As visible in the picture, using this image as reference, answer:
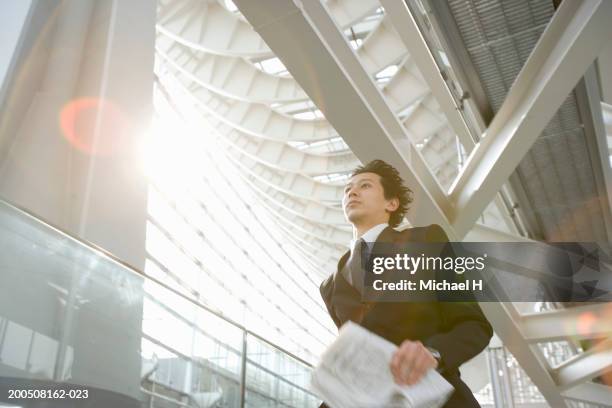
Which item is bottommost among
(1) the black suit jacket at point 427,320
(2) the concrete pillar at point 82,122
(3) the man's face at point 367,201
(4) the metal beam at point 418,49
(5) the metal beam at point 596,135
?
(1) the black suit jacket at point 427,320

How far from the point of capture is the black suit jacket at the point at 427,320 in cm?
172

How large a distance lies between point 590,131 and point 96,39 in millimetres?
5963

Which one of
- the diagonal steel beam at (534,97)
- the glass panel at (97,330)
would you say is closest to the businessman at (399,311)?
the glass panel at (97,330)

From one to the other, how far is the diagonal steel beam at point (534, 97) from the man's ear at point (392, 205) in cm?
345

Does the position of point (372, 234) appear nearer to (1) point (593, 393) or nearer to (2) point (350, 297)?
(2) point (350, 297)

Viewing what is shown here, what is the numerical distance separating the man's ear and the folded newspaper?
818 mm

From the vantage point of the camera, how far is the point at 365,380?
159 cm

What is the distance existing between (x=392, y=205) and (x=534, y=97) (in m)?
3.96

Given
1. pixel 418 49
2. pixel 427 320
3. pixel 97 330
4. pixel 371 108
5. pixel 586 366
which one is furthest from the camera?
pixel 586 366

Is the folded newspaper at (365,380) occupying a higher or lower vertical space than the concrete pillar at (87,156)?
lower

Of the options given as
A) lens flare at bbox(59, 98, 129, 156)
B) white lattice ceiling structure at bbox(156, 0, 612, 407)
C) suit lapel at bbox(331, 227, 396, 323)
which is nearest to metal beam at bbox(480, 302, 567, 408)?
white lattice ceiling structure at bbox(156, 0, 612, 407)

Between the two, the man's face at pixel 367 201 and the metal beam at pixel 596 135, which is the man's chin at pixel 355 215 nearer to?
the man's face at pixel 367 201

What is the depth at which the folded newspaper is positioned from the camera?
5.08 ft

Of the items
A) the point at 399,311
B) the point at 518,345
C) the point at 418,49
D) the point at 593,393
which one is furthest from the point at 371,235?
the point at 593,393
